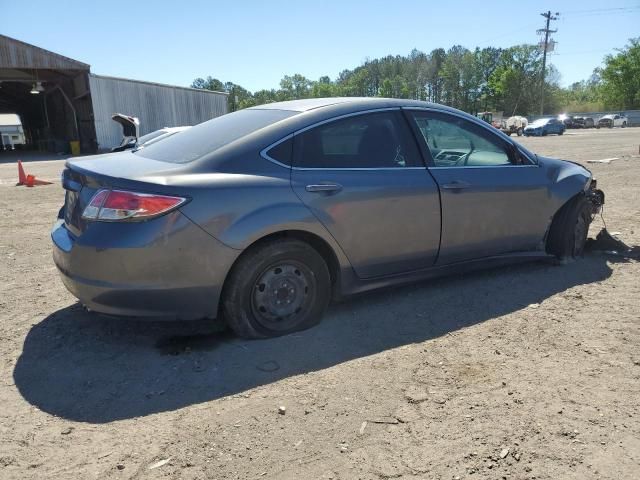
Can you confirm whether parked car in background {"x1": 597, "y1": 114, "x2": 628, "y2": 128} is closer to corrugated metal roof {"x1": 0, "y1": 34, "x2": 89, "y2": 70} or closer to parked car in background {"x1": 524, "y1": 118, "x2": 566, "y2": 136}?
parked car in background {"x1": 524, "y1": 118, "x2": 566, "y2": 136}

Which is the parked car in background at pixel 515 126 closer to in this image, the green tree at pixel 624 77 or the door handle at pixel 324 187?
the green tree at pixel 624 77

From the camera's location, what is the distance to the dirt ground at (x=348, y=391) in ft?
Answer: 7.43

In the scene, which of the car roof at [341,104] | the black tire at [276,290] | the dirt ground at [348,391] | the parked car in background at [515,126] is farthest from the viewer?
the parked car in background at [515,126]

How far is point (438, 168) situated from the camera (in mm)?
4004

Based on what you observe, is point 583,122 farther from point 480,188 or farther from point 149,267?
point 149,267

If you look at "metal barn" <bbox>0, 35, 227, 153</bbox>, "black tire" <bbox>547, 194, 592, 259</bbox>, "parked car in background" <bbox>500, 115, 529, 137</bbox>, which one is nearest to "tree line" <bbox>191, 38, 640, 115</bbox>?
"metal barn" <bbox>0, 35, 227, 153</bbox>

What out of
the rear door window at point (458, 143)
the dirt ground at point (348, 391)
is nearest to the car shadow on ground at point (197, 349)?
the dirt ground at point (348, 391)

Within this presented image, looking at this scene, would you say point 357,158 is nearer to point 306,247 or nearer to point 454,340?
point 306,247

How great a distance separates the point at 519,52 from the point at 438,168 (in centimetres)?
9686

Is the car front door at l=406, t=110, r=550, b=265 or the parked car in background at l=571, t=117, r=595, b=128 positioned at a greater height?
the parked car in background at l=571, t=117, r=595, b=128

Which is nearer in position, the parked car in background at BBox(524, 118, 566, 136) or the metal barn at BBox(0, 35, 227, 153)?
the metal barn at BBox(0, 35, 227, 153)

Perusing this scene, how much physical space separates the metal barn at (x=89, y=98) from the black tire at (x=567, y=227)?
31338mm

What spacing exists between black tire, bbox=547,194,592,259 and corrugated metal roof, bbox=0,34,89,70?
103 feet

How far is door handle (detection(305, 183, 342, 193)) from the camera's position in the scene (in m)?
3.38
